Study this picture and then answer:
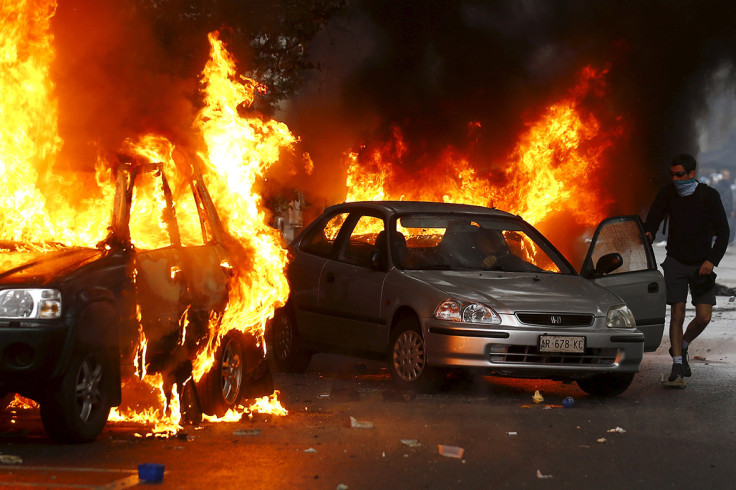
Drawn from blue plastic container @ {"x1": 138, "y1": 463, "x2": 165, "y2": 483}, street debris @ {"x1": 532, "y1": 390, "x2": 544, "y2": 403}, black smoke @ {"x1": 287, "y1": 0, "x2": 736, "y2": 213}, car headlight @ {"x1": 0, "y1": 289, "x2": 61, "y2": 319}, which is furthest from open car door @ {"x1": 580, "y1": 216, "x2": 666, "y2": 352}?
black smoke @ {"x1": 287, "y1": 0, "x2": 736, "y2": 213}

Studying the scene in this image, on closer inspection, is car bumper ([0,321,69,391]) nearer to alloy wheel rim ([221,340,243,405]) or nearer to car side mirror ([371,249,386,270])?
alloy wheel rim ([221,340,243,405])

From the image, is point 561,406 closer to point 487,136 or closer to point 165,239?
point 165,239

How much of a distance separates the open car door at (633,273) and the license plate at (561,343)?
1.03 metres

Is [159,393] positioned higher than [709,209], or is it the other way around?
[709,209]

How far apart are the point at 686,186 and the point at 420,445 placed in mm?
4933

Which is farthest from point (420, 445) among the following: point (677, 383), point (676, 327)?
point (676, 327)

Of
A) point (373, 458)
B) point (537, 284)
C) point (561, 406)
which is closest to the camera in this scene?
point (373, 458)

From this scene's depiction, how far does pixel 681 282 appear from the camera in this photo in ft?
36.5

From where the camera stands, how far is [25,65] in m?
9.00

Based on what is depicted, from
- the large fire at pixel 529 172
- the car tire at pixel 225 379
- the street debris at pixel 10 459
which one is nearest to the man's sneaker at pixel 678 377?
the car tire at pixel 225 379

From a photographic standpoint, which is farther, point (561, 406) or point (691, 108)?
point (691, 108)

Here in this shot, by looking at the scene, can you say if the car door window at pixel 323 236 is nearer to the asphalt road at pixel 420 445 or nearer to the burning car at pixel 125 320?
the asphalt road at pixel 420 445

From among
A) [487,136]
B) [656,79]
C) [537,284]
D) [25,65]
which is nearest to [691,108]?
[656,79]

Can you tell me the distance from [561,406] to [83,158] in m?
4.05
